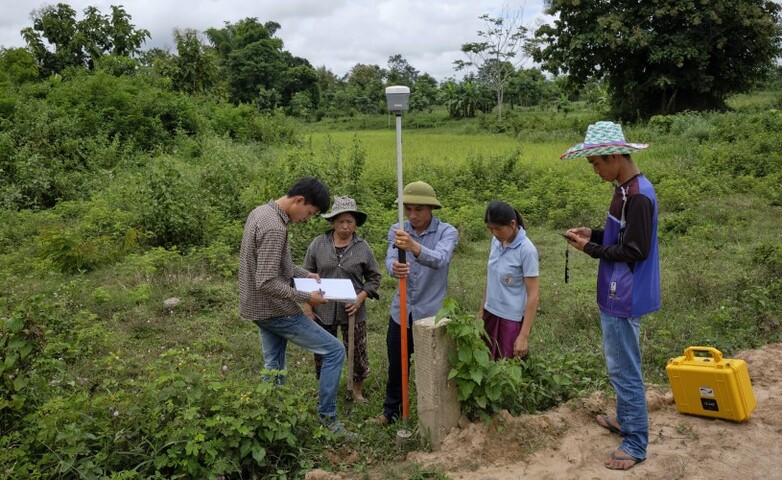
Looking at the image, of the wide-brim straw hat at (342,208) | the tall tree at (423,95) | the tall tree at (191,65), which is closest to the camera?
the wide-brim straw hat at (342,208)

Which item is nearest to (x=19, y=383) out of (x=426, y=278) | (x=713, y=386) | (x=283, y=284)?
(x=283, y=284)

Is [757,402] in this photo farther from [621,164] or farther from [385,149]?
[385,149]

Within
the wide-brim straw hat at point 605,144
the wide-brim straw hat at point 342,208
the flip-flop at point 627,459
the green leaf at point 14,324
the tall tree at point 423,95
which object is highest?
the tall tree at point 423,95

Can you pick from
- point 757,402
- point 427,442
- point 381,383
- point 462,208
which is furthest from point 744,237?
point 427,442

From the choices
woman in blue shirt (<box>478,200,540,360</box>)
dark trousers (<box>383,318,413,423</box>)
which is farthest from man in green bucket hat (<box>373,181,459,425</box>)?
woman in blue shirt (<box>478,200,540,360</box>)

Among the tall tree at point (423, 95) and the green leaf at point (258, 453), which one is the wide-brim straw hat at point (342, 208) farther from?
the tall tree at point (423, 95)

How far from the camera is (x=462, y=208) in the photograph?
→ 33.9 feet

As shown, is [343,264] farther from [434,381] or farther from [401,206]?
[434,381]

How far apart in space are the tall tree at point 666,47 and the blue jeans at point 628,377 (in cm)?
2228

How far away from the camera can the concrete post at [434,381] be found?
3426mm

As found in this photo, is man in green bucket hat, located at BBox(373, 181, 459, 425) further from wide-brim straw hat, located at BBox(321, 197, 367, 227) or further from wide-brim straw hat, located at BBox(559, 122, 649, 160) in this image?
wide-brim straw hat, located at BBox(559, 122, 649, 160)

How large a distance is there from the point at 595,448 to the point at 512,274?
3.64 ft

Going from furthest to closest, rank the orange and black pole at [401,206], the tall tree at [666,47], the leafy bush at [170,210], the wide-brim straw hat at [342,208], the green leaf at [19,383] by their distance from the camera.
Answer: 1. the tall tree at [666,47]
2. the leafy bush at [170,210]
3. the wide-brim straw hat at [342,208]
4. the orange and black pole at [401,206]
5. the green leaf at [19,383]

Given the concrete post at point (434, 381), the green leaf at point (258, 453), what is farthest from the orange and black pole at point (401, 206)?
the green leaf at point (258, 453)
